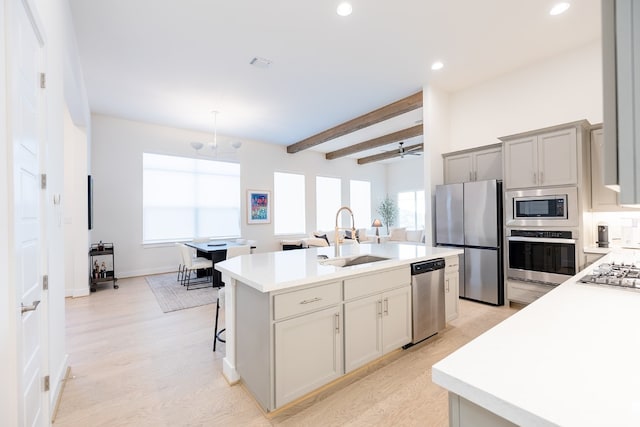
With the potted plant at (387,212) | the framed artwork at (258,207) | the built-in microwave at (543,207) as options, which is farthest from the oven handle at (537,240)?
the potted plant at (387,212)

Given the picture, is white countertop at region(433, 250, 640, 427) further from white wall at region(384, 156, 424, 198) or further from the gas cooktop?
white wall at region(384, 156, 424, 198)

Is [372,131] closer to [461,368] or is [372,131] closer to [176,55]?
[176,55]

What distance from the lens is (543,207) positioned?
3514 mm

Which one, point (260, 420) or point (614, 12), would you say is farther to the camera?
point (260, 420)

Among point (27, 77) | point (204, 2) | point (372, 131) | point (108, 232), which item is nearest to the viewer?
point (27, 77)

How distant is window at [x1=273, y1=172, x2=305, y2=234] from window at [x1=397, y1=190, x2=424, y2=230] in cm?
389

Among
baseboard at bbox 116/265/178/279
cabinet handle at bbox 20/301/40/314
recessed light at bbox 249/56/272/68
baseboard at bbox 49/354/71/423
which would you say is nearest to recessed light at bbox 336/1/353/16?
recessed light at bbox 249/56/272/68

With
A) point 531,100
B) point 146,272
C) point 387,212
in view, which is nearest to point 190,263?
point 146,272

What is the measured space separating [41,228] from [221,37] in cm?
264

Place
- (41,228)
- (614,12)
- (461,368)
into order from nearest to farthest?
(614,12)
(461,368)
(41,228)

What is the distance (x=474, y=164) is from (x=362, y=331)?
3297 millimetres

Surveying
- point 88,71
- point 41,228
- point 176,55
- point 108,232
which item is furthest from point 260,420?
point 108,232

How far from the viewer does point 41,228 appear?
65.5 inches

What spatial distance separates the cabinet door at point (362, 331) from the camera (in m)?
2.19
